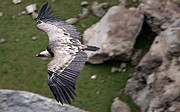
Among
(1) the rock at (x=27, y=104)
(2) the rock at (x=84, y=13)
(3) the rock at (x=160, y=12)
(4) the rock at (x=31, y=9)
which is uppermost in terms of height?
(3) the rock at (x=160, y=12)

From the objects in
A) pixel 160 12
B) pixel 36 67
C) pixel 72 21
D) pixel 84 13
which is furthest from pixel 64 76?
pixel 84 13

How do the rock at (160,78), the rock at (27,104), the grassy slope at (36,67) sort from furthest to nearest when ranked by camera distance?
the grassy slope at (36,67) → the rock at (27,104) → the rock at (160,78)

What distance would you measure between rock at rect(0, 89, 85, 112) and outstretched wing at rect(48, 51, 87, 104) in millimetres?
2261

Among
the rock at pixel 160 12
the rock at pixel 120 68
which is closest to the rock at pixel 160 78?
the rock at pixel 120 68

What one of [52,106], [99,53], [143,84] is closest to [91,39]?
[99,53]

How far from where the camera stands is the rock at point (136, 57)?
13969mm

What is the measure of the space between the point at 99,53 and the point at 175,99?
10.5 feet

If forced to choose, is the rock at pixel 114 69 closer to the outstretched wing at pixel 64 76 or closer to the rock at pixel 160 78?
the rock at pixel 160 78

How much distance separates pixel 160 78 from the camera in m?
11.9

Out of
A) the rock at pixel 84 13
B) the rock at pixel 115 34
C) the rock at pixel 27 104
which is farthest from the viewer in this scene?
the rock at pixel 84 13

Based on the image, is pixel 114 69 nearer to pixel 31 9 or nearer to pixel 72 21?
pixel 72 21

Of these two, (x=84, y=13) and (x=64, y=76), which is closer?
(x=64, y=76)

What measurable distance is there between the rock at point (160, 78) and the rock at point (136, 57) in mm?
901

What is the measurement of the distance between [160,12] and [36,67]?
11.8ft
